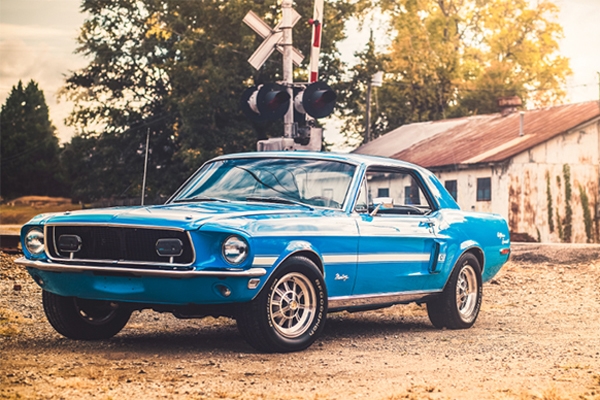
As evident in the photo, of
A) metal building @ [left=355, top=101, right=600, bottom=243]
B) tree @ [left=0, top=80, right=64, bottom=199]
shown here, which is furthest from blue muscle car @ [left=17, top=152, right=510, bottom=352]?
tree @ [left=0, top=80, right=64, bottom=199]

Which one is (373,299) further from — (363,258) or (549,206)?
(549,206)

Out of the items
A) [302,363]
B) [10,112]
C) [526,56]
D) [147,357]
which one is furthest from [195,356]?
[10,112]

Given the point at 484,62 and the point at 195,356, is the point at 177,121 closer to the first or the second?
the point at 484,62

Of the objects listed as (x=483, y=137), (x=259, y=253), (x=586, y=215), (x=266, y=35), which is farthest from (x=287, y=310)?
(x=483, y=137)

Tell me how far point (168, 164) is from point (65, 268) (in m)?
40.4

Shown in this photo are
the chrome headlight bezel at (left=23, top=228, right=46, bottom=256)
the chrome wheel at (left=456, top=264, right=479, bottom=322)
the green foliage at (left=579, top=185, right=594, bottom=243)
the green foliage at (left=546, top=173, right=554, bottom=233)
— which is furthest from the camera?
the green foliage at (left=579, top=185, right=594, bottom=243)

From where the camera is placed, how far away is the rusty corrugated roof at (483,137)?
3562 centimetres

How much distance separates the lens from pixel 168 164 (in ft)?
156

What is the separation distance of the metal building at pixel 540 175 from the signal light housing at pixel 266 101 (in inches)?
846

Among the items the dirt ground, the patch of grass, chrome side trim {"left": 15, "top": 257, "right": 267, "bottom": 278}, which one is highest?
the patch of grass

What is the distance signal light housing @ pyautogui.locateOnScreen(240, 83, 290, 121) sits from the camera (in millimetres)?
13836

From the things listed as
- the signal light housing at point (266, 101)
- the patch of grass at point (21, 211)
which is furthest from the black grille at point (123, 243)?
the patch of grass at point (21, 211)

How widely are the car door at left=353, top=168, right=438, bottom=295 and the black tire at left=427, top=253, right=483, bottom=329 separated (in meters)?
0.40

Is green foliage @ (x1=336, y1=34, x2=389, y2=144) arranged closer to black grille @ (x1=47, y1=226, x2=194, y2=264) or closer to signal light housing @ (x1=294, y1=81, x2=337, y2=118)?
signal light housing @ (x1=294, y1=81, x2=337, y2=118)
